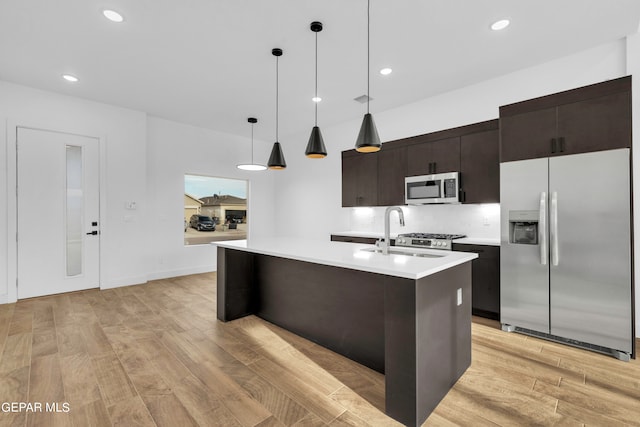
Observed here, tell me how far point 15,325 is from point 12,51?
2894 millimetres

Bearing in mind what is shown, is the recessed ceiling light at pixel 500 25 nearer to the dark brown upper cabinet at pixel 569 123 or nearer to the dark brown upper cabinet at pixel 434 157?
the dark brown upper cabinet at pixel 569 123

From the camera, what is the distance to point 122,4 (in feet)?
8.03

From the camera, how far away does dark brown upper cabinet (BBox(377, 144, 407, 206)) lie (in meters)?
4.53

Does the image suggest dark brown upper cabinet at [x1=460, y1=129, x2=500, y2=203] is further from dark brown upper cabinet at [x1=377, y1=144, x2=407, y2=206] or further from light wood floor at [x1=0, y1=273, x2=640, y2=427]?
light wood floor at [x1=0, y1=273, x2=640, y2=427]

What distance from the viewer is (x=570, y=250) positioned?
9.03 ft

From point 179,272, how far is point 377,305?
15.0 ft

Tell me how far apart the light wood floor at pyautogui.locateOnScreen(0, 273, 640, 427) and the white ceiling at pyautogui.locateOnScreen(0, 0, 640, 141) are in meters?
2.89

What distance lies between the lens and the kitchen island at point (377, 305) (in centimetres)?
173

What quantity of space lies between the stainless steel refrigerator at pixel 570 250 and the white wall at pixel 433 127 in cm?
52

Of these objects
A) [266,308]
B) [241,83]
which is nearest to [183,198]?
[241,83]

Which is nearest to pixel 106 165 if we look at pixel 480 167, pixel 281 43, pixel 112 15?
pixel 112 15

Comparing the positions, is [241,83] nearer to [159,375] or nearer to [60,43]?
[60,43]

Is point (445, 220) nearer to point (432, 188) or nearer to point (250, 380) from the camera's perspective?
point (432, 188)

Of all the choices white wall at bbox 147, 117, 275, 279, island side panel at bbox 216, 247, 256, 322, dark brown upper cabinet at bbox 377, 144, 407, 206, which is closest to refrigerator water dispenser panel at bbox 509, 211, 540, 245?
dark brown upper cabinet at bbox 377, 144, 407, 206
